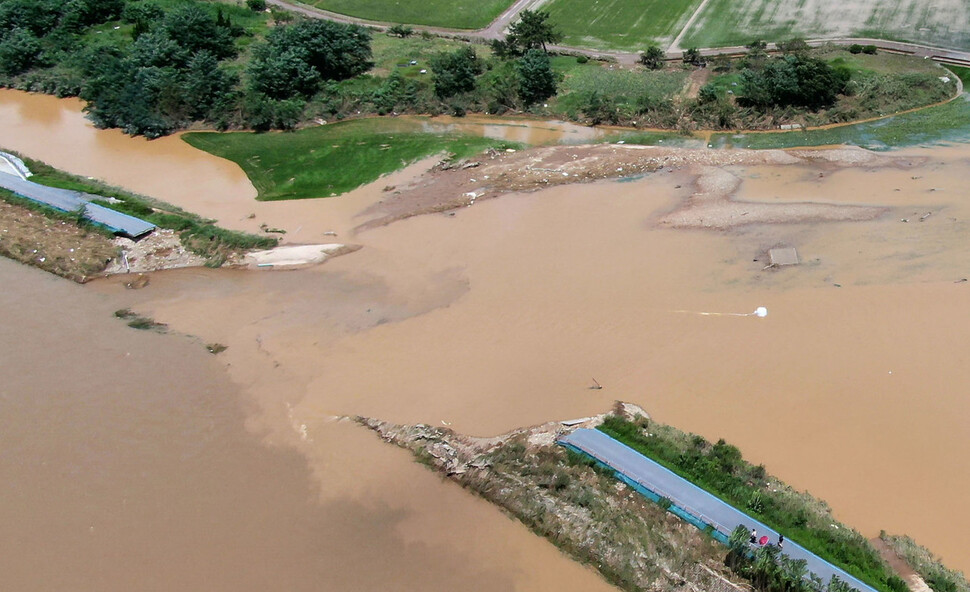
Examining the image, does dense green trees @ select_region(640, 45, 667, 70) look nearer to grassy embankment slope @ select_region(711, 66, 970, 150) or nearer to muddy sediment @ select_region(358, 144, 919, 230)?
grassy embankment slope @ select_region(711, 66, 970, 150)

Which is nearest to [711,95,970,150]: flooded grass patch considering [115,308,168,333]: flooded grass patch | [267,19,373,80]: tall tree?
[267,19,373,80]: tall tree

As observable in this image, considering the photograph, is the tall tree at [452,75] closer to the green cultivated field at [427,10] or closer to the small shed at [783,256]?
the green cultivated field at [427,10]

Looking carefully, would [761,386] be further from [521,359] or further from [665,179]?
[665,179]

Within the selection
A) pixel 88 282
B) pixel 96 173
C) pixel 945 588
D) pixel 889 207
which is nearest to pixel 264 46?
pixel 96 173

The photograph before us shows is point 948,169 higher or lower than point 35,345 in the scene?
higher

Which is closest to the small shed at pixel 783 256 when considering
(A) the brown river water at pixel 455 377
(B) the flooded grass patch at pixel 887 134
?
(A) the brown river water at pixel 455 377

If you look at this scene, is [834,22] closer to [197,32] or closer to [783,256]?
[783,256]

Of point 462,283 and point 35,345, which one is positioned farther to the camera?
point 462,283
